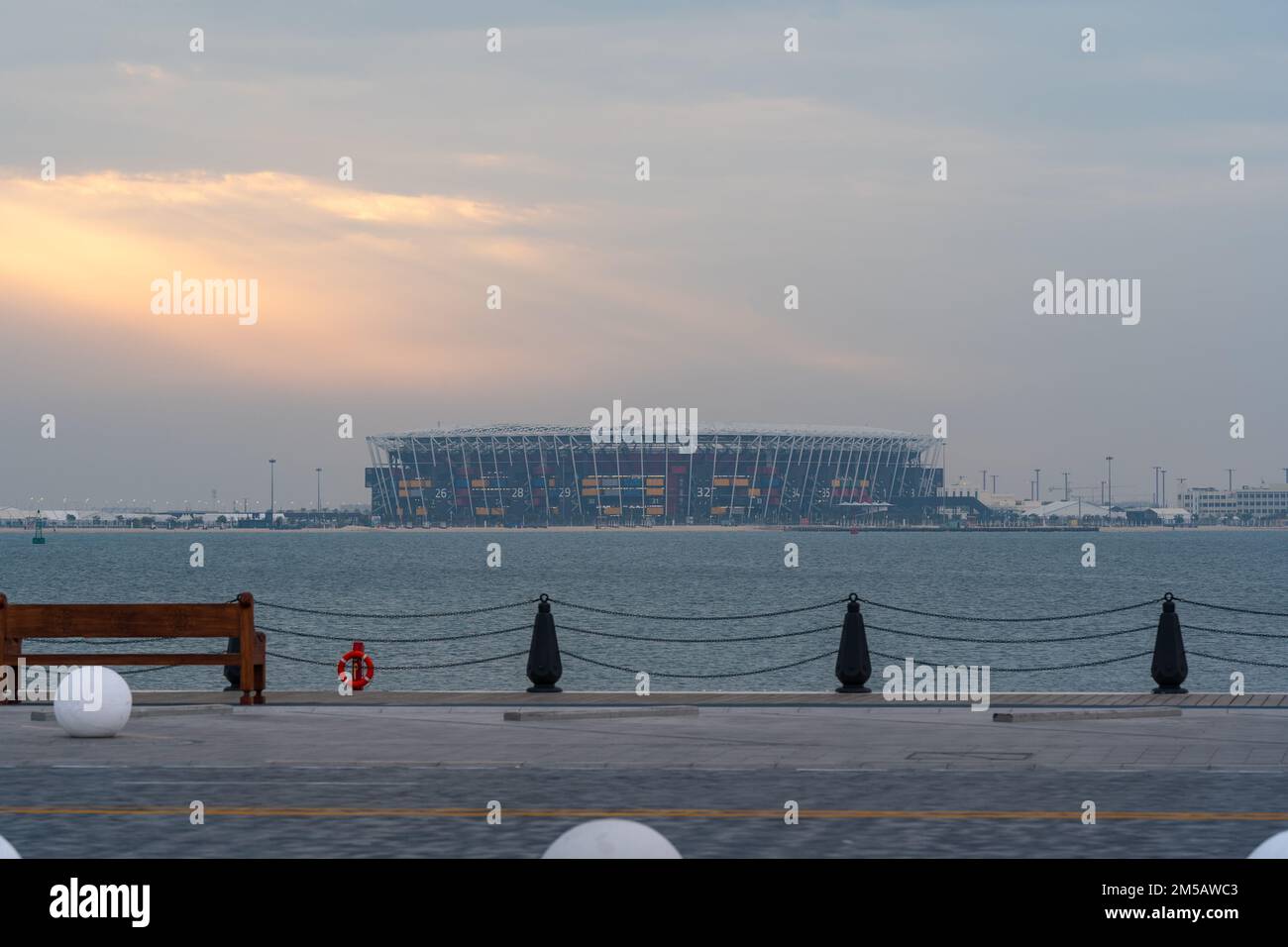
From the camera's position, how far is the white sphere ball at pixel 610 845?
6.57 meters

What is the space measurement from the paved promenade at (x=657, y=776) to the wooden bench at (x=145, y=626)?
0.59 metres

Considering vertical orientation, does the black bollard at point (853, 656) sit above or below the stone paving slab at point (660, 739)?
above

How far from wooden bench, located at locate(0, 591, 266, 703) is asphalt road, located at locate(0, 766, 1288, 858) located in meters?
6.05

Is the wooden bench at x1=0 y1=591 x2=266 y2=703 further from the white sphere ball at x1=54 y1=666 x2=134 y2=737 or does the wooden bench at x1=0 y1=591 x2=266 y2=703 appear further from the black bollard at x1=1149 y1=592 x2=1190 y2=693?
the black bollard at x1=1149 y1=592 x2=1190 y2=693

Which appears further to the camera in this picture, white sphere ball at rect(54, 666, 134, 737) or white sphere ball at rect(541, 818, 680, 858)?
white sphere ball at rect(54, 666, 134, 737)

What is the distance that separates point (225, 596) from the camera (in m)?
111

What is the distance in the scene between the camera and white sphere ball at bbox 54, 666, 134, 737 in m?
18.1

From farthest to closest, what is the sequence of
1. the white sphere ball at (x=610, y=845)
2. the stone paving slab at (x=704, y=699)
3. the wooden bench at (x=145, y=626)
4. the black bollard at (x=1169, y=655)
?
the black bollard at (x=1169, y=655) < the wooden bench at (x=145, y=626) < the stone paving slab at (x=704, y=699) < the white sphere ball at (x=610, y=845)

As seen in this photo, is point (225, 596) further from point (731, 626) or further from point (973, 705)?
point (973, 705)

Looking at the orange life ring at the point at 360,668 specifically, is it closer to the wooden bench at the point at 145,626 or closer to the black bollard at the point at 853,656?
the wooden bench at the point at 145,626

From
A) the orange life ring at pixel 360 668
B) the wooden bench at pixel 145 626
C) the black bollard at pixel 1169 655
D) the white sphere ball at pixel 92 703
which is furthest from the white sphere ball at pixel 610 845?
the orange life ring at pixel 360 668

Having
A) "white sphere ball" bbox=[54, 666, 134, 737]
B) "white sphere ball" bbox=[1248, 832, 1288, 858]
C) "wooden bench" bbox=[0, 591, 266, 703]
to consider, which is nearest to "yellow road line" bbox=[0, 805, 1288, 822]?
"white sphere ball" bbox=[54, 666, 134, 737]

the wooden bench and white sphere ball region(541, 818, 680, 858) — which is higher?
the wooden bench
